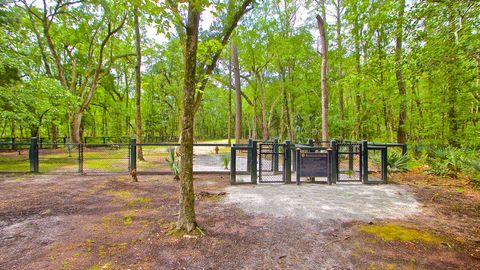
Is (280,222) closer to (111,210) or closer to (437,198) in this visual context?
(111,210)

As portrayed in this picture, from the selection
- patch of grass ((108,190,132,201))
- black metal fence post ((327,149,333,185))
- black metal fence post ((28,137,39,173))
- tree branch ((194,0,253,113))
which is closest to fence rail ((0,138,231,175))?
black metal fence post ((28,137,39,173))

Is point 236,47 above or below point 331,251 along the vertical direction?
above

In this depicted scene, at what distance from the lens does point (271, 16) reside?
1834 centimetres

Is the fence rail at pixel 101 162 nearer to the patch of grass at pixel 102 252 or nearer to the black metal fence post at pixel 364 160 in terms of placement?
the patch of grass at pixel 102 252

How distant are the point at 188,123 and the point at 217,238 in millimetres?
1640

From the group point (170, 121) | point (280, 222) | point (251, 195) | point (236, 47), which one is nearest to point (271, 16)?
point (236, 47)

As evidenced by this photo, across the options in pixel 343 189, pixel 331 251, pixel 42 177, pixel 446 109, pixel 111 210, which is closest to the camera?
pixel 331 251

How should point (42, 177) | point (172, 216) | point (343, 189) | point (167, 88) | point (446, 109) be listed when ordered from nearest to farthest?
point (172, 216)
point (343, 189)
point (42, 177)
point (446, 109)
point (167, 88)

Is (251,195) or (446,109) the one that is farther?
(446,109)

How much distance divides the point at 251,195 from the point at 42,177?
7108mm

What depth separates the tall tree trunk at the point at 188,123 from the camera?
319 centimetres

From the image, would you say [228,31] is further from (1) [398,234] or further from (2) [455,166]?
(2) [455,166]

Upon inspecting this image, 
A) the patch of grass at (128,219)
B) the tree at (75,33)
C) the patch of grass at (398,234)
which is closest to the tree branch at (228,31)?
the patch of grass at (128,219)

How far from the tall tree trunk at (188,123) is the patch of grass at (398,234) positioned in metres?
2.59
